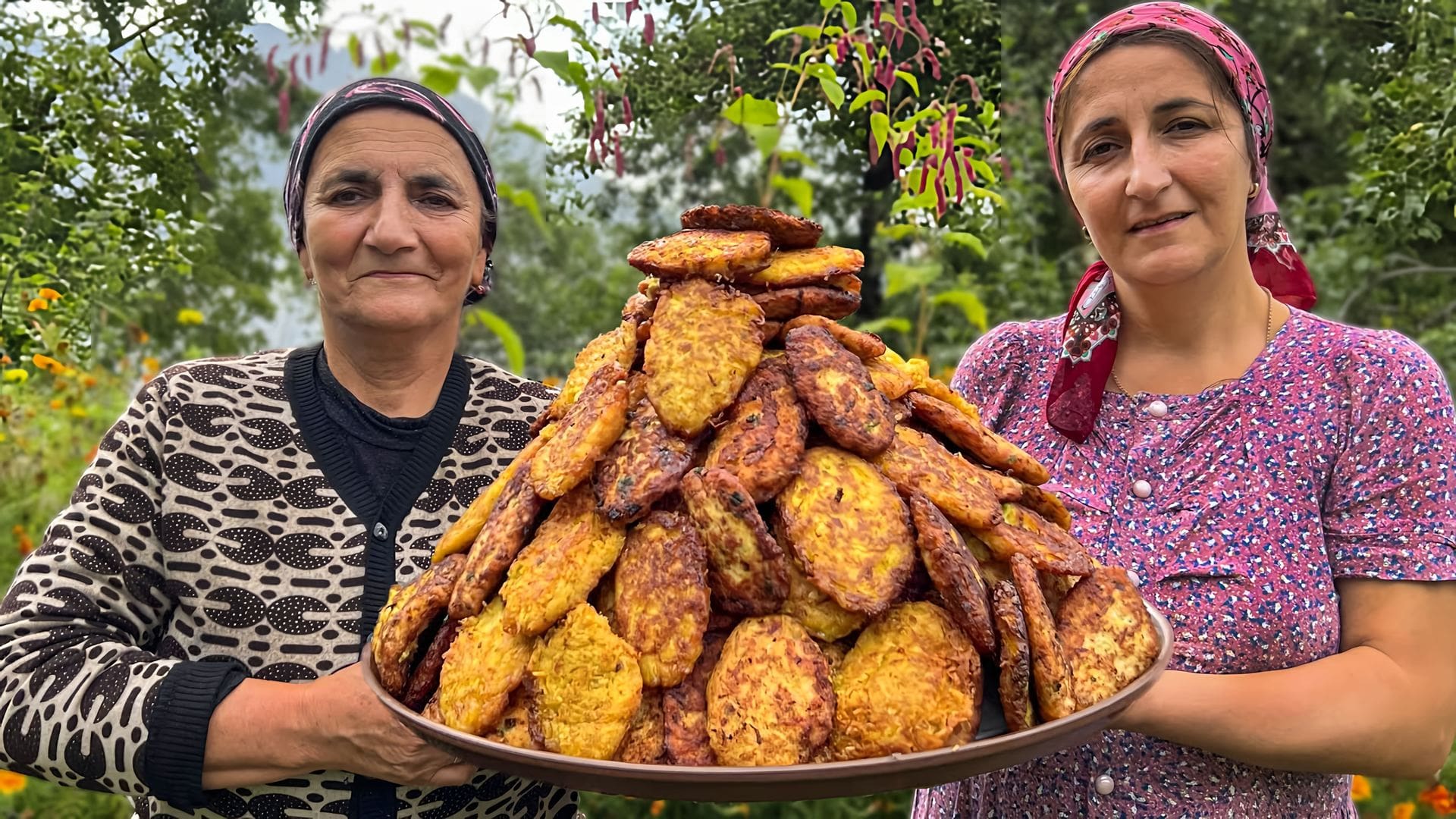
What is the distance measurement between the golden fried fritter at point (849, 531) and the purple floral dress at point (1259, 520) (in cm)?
75

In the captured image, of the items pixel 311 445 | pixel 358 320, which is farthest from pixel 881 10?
pixel 311 445

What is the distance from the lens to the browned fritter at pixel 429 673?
1.02 meters

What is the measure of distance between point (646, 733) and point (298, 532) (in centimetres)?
95

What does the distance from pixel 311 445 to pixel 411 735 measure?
2.04ft

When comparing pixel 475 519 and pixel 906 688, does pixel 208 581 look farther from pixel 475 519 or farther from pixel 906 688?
pixel 906 688

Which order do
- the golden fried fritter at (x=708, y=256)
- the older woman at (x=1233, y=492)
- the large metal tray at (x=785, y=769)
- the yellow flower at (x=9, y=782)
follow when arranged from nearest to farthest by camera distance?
the large metal tray at (x=785, y=769) → the golden fried fritter at (x=708, y=256) → the older woman at (x=1233, y=492) → the yellow flower at (x=9, y=782)

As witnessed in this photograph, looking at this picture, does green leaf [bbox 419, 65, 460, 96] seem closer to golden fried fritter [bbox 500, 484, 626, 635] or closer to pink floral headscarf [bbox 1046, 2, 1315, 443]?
pink floral headscarf [bbox 1046, 2, 1315, 443]

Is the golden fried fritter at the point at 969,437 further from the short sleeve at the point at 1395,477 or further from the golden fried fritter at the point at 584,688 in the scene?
the short sleeve at the point at 1395,477

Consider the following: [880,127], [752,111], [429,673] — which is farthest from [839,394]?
[752,111]

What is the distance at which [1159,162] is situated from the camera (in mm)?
1473

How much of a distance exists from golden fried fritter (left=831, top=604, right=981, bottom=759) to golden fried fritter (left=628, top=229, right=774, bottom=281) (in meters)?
0.40

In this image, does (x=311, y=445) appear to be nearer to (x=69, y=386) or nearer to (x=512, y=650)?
(x=512, y=650)

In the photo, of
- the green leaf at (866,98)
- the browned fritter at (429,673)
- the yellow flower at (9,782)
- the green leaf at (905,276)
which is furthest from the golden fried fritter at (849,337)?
the yellow flower at (9,782)

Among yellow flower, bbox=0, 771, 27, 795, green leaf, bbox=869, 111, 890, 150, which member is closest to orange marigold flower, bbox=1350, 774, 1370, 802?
green leaf, bbox=869, 111, 890, 150
